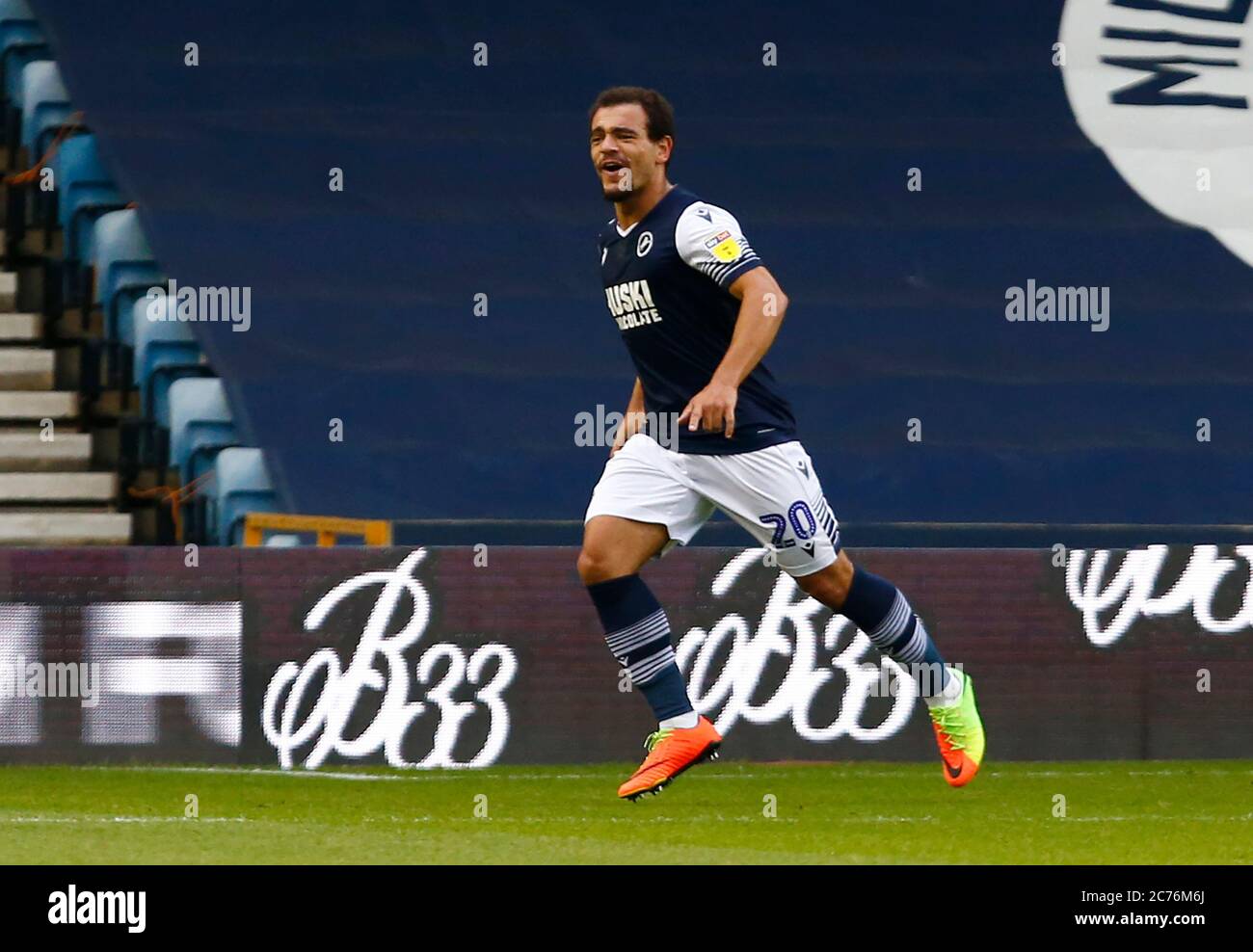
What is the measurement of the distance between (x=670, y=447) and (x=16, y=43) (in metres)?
7.41

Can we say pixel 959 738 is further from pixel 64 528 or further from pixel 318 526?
pixel 64 528

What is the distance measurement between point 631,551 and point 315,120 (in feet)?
22.2

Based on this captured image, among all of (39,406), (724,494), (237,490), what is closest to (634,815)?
(724,494)

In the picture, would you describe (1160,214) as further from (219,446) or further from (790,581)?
(219,446)

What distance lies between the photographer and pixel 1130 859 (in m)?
5.43

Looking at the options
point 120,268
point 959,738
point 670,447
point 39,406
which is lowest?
point 959,738

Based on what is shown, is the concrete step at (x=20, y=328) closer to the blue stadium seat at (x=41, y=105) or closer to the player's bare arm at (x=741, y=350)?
the blue stadium seat at (x=41, y=105)

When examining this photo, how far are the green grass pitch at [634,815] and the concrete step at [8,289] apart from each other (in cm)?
407

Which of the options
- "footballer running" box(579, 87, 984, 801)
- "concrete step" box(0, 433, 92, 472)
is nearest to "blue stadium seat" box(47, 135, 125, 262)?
"concrete step" box(0, 433, 92, 472)

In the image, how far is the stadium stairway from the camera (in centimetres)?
1077

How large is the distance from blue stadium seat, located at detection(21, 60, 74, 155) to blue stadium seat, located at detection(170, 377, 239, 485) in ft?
5.78

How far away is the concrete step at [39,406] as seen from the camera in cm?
1120

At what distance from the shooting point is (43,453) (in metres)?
11.1

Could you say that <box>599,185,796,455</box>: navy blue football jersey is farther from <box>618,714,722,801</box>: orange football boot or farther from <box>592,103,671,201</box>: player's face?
<box>618,714,722,801</box>: orange football boot
